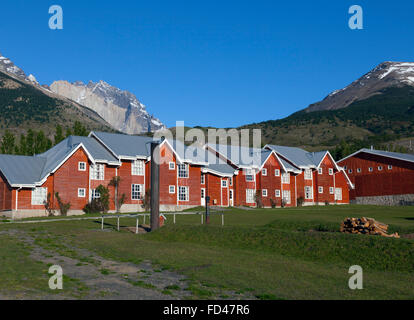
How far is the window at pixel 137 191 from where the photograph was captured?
52.0 meters

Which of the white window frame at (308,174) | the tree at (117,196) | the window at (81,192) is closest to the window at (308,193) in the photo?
the white window frame at (308,174)

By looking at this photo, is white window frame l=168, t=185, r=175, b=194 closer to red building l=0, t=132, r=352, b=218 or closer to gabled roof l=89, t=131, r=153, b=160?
red building l=0, t=132, r=352, b=218

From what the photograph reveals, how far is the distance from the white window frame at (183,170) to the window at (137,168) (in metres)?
4.24

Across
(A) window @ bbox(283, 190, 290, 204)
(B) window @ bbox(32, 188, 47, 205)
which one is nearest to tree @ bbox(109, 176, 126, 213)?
(B) window @ bbox(32, 188, 47, 205)

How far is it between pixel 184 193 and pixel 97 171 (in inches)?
414

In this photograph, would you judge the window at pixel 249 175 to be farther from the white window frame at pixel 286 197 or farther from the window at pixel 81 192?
the window at pixel 81 192

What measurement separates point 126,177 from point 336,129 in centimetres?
14737

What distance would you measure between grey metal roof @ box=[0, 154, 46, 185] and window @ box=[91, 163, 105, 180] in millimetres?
5236

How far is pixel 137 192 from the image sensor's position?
2063 inches

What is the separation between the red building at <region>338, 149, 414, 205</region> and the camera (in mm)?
66500

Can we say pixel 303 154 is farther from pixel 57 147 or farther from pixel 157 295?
pixel 157 295

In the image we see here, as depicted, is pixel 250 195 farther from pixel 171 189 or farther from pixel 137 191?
Answer: pixel 137 191

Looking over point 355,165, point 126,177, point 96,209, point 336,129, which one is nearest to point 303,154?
point 355,165

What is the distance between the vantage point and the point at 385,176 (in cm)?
6975
